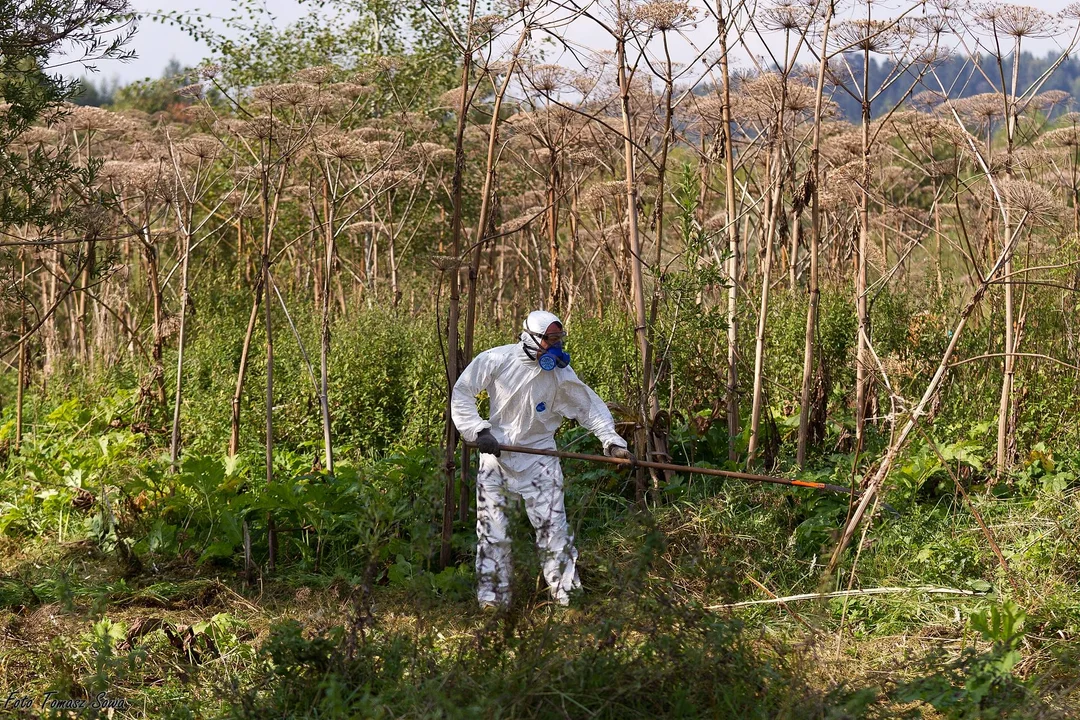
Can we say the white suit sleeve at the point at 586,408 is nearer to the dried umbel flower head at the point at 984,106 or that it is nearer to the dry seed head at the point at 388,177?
the dry seed head at the point at 388,177

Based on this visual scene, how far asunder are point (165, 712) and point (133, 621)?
5.00ft

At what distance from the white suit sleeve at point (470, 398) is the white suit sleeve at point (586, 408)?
45 cm

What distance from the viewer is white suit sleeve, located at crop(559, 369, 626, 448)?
237 inches

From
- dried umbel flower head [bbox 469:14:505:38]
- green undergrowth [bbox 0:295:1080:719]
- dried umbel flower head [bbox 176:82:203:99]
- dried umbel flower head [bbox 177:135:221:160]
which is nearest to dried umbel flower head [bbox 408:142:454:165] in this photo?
green undergrowth [bbox 0:295:1080:719]

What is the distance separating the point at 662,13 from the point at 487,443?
8.23 ft

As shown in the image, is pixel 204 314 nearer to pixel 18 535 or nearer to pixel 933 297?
pixel 18 535

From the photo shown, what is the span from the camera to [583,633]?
378 centimetres

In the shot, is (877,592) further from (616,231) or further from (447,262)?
(616,231)

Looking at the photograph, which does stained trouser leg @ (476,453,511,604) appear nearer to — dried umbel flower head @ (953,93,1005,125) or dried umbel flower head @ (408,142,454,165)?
dried umbel flower head @ (408,142,454,165)

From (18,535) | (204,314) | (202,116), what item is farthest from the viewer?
(204,314)

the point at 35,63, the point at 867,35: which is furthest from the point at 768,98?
the point at 35,63

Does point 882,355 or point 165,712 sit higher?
point 882,355

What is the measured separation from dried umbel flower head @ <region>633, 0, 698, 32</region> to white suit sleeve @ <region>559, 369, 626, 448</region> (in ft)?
6.43

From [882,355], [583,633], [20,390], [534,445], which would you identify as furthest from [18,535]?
[882,355]
